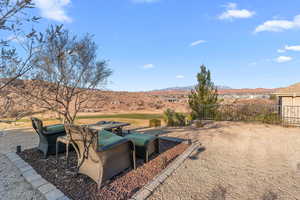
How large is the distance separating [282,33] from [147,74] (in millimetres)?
12289

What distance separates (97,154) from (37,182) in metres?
1.09

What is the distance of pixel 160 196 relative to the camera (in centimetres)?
182

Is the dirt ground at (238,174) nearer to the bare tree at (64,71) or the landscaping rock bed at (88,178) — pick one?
the landscaping rock bed at (88,178)

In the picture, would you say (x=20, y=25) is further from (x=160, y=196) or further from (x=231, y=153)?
(x=231, y=153)

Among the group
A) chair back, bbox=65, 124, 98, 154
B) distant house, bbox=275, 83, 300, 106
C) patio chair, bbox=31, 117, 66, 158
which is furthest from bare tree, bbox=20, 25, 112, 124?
distant house, bbox=275, 83, 300, 106

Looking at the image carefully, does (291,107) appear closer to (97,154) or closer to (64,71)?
(97,154)

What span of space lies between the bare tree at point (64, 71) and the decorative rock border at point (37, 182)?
4.20 ft

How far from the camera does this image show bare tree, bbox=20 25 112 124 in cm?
325

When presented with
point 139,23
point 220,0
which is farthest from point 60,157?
point 220,0

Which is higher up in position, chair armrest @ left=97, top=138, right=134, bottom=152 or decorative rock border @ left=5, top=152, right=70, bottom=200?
chair armrest @ left=97, top=138, right=134, bottom=152

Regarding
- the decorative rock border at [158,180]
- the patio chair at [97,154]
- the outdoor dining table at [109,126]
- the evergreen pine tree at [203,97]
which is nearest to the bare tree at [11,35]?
the patio chair at [97,154]

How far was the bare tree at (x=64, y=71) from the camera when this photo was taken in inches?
128

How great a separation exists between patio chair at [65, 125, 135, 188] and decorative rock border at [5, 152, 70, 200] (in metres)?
0.42

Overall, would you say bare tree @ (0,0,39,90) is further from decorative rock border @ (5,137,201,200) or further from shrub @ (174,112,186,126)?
shrub @ (174,112,186,126)
